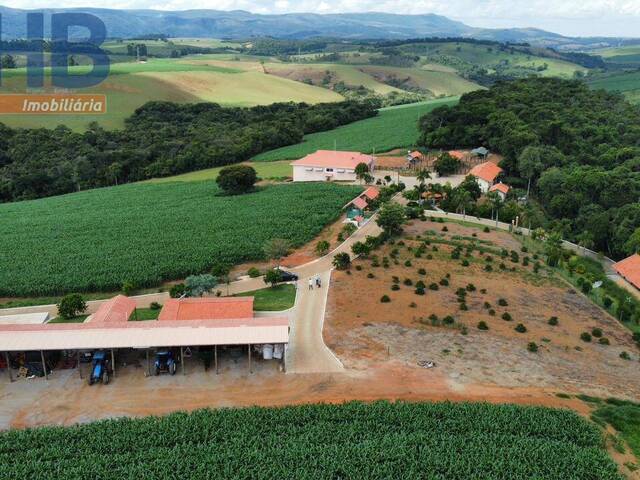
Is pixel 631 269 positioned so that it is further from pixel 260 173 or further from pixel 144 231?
pixel 260 173

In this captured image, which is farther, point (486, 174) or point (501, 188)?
point (486, 174)

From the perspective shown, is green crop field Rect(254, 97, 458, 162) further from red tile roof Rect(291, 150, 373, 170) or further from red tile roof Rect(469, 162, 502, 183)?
red tile roof Rect(469, 162, 502, 183)

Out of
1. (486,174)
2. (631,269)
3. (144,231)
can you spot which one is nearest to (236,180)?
(144,231)

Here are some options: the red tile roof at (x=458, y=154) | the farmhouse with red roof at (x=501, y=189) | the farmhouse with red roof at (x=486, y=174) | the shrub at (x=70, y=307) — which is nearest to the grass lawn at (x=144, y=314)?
the shrub at (x=70, y=307)

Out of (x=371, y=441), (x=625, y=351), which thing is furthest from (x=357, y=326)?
(x=625, y=351)

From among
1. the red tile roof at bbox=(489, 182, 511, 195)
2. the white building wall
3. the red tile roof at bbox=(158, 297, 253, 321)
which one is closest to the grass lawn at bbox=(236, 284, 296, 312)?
the red tile roof at bbox=(158, 297, 253, 321)
